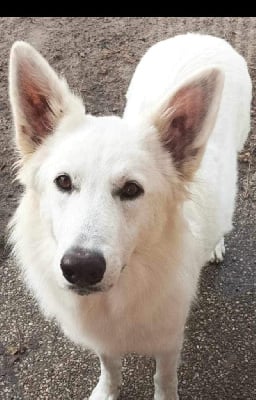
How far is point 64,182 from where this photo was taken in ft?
7.47

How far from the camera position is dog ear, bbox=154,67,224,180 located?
232 centimetres

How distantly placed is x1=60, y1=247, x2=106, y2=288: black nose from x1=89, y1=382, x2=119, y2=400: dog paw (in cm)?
136

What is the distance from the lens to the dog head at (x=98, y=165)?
6.93 ft

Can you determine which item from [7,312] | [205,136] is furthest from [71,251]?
[7,312]

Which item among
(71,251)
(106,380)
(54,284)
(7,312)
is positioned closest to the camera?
(71,251)

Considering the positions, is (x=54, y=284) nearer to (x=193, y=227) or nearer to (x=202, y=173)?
(x=193, y=227)

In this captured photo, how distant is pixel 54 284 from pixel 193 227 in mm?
742

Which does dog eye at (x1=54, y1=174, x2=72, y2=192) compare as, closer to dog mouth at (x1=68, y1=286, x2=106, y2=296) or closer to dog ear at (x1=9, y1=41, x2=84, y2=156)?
dog ear at (x1=9, y1=41, x2=84, y2=156)

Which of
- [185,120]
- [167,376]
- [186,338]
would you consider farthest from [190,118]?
[186,338]

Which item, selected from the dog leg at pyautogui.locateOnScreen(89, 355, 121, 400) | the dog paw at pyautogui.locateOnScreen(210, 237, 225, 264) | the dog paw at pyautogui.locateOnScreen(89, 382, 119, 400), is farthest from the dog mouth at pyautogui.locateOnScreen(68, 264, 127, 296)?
the dog paw at pyautogui.locateOnScreen(210, 237, 225, 264)

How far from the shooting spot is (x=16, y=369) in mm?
3371

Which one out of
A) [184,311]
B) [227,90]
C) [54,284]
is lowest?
[184,311]

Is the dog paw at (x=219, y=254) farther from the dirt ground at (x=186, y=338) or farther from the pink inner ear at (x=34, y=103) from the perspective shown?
the pink inner ear at (x=34, y=103)

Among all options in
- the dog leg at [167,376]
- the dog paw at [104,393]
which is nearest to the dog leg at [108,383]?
the dog paw at [104,393]
